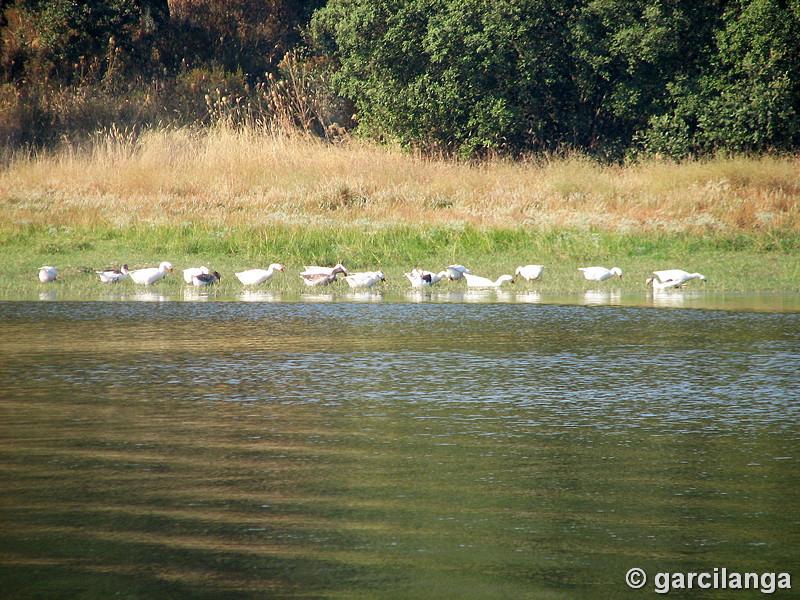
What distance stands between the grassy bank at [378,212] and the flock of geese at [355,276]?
0.29 metres

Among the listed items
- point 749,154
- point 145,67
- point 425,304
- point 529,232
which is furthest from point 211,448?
point 145,67

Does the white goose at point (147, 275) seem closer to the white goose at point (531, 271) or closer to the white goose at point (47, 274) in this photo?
the white goose at point (47, 274)

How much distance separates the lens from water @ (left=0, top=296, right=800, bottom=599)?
4180mm

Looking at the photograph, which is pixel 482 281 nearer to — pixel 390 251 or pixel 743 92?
pixel 390 251

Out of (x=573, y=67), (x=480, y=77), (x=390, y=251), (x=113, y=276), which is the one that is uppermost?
(x=573, y=67)

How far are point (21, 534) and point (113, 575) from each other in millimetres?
705

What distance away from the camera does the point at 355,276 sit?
14398 mm

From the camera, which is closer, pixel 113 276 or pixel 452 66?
pixel 113 276

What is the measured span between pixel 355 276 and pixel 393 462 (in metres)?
8.80

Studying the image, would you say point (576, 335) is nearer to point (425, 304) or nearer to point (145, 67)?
point (425, 304)

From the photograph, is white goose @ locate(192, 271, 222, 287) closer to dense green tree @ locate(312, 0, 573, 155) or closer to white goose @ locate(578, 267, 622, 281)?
white goose @ locate(578, 267, 622, 281)

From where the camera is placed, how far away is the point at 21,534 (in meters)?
4.56

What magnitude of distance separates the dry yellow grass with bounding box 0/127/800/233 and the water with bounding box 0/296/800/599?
10.1m

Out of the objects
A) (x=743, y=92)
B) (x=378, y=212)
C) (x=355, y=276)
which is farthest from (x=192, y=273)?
(x=743, y=92)
